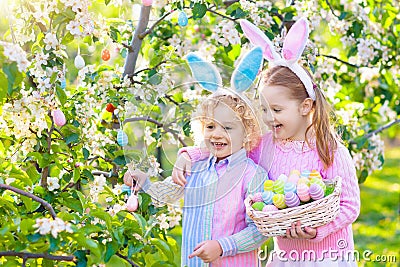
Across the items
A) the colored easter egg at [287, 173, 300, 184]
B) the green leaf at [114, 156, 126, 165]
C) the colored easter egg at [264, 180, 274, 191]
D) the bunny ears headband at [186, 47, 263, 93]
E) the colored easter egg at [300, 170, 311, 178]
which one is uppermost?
the bunny ears headband at [186, 47, 263, 93]

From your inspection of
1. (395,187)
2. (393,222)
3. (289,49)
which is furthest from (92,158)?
(395,187)

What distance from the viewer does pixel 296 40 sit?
2465 mm

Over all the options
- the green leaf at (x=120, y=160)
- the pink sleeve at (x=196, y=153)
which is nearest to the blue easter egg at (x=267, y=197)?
the pink sleeve at (x=196, y=153)

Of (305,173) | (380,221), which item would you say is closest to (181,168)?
(305,173)

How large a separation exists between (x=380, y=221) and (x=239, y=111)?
4301 millimetres

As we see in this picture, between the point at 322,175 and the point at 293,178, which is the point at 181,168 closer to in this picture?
the point at 293,178

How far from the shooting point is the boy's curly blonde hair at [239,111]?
229 centimetres

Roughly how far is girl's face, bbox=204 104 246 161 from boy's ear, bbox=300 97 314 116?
0.27 meters

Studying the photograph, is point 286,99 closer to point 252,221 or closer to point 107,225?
point 252,221

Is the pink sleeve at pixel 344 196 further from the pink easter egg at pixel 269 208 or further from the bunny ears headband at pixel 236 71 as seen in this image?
the bunny ears headband at pixel 236 71

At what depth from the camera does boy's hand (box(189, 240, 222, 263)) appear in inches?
89.6

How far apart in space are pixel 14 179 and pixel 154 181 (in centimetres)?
46

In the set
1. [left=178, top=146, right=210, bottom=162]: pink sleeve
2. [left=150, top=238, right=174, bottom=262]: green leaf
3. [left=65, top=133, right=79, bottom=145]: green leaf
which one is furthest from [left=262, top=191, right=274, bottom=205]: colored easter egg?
[left=65, top=133, right=79, bottom=145]: green leaf

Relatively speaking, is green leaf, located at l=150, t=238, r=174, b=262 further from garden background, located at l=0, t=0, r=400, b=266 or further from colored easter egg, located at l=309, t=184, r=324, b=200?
colored easter egg, located at l=309, t=184, r=324, b=200
